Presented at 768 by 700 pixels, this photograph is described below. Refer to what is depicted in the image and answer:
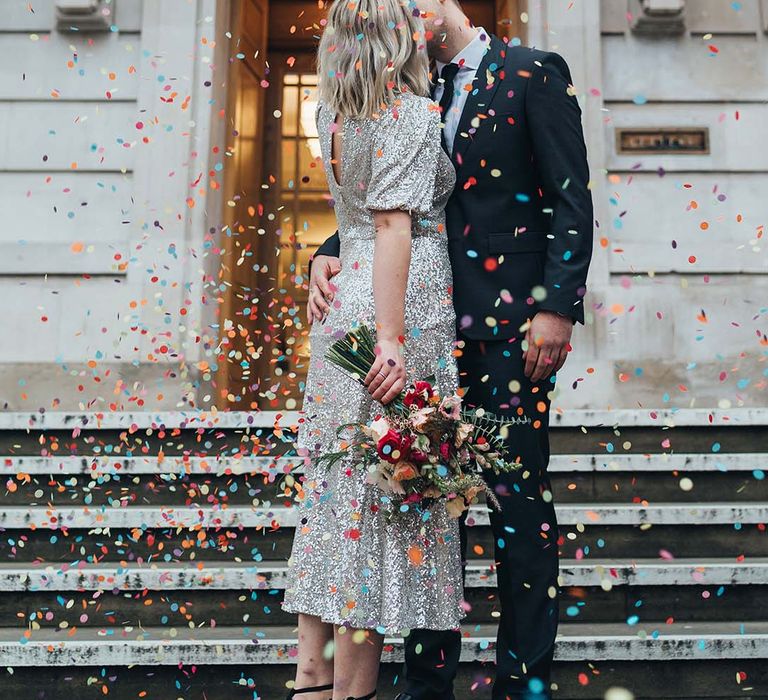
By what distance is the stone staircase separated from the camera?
262 cm

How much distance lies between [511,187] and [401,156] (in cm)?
41

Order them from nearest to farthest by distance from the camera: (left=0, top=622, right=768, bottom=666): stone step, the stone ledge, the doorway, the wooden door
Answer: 1. (left=0, top=622, right=768, bottom=666): stone step
2. the stone ledge
3. the wooden door
4. the doorway

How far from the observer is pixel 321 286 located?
91.0 inches

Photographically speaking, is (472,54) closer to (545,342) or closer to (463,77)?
(463,77)

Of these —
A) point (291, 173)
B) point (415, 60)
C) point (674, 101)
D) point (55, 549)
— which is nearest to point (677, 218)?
point (674, 101)

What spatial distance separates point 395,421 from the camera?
75.8 inches

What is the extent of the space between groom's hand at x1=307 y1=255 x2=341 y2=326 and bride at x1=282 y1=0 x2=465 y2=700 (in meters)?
0.12

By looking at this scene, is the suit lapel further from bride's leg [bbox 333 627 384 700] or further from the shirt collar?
bride's leg [bbox 333 627 384 700]

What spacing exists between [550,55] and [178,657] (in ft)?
6.91

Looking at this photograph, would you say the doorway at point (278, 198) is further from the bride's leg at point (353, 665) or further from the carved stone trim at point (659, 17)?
the bride's leg at point (353, 665)

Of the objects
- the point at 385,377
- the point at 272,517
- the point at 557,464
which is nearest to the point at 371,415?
the point at 385,377

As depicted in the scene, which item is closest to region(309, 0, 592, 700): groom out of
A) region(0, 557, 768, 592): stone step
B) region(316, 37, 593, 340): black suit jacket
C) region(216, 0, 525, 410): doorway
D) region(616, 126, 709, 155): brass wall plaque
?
region(316, 37, 593, 340): black suit jacket

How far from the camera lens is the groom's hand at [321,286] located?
2.24 m

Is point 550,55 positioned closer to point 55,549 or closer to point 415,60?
point 415,60
